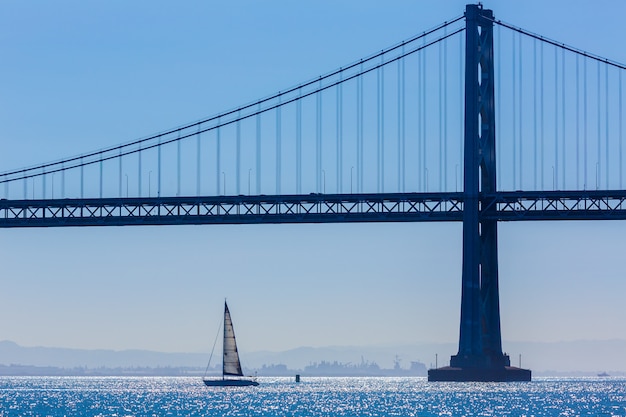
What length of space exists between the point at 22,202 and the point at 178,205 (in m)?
10.0

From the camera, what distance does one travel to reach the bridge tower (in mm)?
100812

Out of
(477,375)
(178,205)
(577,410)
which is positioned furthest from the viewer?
(178,205)

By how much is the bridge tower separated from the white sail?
93.7 feet

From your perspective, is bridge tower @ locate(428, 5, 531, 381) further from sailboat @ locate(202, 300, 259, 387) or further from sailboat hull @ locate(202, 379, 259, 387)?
sailboat hull @ locate(202, 379, 259, 387)

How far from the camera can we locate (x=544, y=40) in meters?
105

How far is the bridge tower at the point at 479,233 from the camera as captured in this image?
331 ft

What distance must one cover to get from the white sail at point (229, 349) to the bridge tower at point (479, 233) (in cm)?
2856

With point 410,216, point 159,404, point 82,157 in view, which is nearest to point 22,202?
point 82,157

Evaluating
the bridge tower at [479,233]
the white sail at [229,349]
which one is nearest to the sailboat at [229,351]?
the white sail at [229,349]

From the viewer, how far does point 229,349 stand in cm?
13512

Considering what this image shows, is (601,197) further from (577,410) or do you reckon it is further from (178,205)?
(178,205)

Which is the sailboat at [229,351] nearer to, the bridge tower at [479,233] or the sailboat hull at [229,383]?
the sailboat hull at [229,383]

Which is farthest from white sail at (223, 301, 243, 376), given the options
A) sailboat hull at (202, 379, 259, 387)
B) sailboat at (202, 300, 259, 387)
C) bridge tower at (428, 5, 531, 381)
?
bridge tower at (428, 5, 531, 381)

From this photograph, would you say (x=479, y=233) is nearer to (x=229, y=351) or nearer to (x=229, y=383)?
(x=229, y=351)
